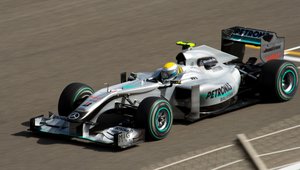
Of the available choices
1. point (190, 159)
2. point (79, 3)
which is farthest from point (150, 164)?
point (79, 3)

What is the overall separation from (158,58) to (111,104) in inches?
280

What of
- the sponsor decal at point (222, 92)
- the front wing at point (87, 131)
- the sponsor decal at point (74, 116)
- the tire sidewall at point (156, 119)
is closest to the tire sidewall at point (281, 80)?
the sponsor decal at point (222, 92)

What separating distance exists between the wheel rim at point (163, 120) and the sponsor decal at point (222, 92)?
4.68 ft

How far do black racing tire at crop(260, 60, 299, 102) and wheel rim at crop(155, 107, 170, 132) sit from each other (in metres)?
2.95

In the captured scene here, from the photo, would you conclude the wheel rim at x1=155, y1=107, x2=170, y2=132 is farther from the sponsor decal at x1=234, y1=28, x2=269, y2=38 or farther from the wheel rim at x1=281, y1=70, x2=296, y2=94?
the sponsor decal at x1=234, y1=28, x2=269, y2=38

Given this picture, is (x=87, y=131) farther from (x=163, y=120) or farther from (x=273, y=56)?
(x=273, y=56)

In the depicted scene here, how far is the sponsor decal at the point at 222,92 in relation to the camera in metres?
17.4

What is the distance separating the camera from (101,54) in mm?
24312

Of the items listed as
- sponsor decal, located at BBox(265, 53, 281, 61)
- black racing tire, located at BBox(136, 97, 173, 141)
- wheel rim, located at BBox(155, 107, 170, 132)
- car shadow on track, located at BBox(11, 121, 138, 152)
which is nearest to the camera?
black racing tire, located at BBox(136, 97, 173, 141)

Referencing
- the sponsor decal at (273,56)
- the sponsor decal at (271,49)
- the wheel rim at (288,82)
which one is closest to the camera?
the wheel rim at (288,82)

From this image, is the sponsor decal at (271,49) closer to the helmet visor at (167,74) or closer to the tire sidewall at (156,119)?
→ the helmet visor at (167,74)

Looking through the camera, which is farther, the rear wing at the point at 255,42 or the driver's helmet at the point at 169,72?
the rear wing at the point at 255,42

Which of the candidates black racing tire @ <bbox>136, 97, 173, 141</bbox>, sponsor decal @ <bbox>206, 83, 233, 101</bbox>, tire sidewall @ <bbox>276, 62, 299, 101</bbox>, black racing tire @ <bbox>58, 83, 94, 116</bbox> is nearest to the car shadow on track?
black racing tire @ <bbox>136, 97, 173, 141</bbox>

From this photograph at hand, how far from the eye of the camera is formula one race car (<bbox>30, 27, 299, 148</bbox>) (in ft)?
52.6
